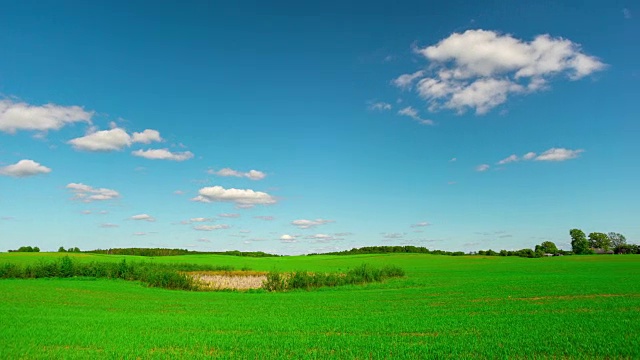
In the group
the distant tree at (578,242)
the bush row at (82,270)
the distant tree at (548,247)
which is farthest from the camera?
the distant tree at (548,247)

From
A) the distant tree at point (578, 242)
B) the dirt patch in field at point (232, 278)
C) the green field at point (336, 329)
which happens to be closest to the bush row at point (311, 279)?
the dirt patch in field at point (232, 278)

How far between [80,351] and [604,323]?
21.4m

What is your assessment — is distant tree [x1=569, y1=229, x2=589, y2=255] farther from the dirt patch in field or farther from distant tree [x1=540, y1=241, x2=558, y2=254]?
the dirt patch in field

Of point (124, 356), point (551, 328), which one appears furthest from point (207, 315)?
point (551, 328)

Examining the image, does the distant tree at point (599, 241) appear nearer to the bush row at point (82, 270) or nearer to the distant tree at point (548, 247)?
the distant tree at point (548, 247)

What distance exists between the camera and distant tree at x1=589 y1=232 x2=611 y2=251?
496 ft

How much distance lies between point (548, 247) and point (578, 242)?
12.1 m

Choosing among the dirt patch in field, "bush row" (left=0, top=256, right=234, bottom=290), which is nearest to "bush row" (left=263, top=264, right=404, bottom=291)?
the dirt patch in field

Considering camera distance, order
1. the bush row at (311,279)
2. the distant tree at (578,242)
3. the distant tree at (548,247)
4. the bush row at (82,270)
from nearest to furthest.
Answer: the bush row at (311,279) → the bush row at (82,270) → the distant tree at (578,242) → the distant tree at (548,247)

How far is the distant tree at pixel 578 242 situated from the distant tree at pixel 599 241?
3270 mm

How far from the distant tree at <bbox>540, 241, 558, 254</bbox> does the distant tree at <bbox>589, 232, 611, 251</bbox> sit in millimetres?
→ 12378

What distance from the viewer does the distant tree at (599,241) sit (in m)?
151

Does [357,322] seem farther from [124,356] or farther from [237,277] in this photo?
[237,277]

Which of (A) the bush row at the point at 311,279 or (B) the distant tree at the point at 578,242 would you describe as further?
(B) the distant tree at the point at 578,242
